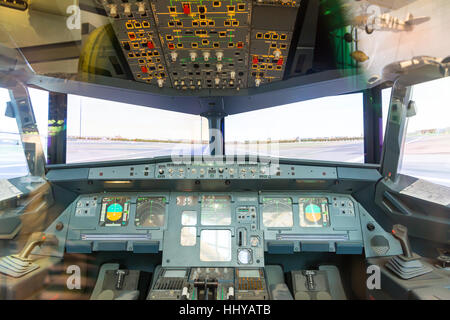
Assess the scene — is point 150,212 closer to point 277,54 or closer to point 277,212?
point 277,212

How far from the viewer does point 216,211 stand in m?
2.70

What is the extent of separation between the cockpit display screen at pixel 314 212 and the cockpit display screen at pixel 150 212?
139 cm

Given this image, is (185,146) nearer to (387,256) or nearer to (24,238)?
(24,238)

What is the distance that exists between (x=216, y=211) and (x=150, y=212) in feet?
2.19

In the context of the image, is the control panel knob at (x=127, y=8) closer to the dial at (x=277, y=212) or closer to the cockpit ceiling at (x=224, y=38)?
the cockpit ceiling at (x=224, y=38)

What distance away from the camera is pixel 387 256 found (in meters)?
2.33

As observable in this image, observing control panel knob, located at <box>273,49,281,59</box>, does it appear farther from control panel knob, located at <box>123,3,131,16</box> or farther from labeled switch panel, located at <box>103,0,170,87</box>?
control panel knob, located at <box>123,3,131,16</box>

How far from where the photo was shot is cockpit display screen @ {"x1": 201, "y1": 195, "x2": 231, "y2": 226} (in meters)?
2.66

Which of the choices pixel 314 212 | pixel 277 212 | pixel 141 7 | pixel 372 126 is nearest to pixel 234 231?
pixel 277 212

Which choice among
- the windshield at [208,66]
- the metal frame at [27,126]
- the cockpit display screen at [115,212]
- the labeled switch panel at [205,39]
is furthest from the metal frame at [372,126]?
the metal frame at [27,126]

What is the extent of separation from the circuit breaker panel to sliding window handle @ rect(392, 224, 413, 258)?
5.62ft

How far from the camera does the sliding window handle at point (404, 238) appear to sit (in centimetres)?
199
